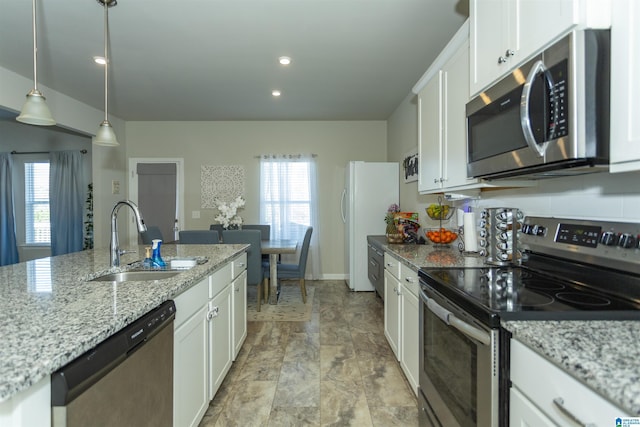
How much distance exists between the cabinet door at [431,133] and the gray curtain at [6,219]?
6.45 meters

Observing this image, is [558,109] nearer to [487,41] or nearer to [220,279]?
[487,41]

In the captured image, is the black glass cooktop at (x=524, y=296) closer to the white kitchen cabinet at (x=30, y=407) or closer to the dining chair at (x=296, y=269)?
the white kitchen cabinet at (x=30, y=407)

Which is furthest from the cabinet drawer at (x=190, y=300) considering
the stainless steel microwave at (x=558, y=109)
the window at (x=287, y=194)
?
the window at (x=287, y=194)

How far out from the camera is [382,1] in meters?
2.24

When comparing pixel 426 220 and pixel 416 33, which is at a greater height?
pixel 416 33

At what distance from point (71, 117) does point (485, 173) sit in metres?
4.87

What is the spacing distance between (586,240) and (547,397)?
796 millimetres

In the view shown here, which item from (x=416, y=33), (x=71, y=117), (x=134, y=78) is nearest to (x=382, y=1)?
(x=416, y=33)

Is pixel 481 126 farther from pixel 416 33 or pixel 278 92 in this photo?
pixel 278 92

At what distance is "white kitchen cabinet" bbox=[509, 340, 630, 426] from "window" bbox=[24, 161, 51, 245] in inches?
271

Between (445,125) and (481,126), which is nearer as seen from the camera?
(481,126)

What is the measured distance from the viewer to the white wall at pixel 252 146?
536 centimetres

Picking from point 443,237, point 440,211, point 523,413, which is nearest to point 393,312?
point 443,237

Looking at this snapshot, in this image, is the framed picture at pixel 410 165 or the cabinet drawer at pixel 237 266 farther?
the framed picture at pixel 410 165
